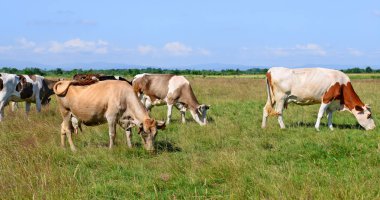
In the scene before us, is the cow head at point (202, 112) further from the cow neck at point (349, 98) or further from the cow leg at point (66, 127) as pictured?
the cow leg at point (66, 127)

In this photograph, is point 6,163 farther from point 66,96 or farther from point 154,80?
point 154,80

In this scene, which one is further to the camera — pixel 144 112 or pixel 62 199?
pixel 144 112

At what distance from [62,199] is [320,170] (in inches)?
173

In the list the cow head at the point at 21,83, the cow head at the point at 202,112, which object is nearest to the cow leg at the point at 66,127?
the cow head at the point at 202,112

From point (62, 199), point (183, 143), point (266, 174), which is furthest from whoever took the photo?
point (183, 143)

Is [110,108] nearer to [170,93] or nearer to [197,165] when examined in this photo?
[197,165]

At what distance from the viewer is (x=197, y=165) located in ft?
24.7

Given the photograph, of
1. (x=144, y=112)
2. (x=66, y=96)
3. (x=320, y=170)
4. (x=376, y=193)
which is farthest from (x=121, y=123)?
(x=376, y=193)

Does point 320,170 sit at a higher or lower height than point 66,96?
lower

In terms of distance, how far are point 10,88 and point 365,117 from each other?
41.0ft

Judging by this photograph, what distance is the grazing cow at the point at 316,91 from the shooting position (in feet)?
43.3

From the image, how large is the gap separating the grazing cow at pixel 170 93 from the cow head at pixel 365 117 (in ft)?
16.3

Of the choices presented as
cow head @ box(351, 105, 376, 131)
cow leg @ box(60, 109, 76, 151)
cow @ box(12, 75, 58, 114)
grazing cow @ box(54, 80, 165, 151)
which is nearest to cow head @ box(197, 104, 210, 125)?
cow head @ box(351, 105, 376, 131)

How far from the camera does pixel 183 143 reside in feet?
34.0
